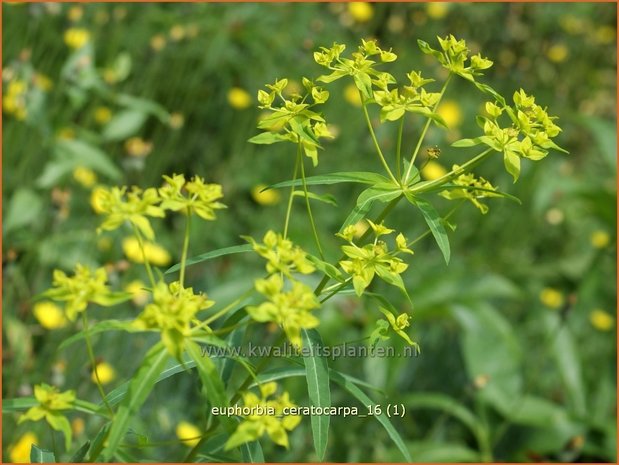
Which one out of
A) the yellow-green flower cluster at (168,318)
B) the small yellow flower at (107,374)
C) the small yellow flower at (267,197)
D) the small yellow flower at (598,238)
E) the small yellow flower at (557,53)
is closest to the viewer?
the yellow-green flower cluster at (168,318)

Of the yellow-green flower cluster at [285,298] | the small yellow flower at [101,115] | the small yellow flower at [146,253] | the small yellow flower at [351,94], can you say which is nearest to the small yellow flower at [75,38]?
the small yellow flower at [101,115]

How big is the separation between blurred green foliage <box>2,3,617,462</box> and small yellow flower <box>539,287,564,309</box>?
1cm

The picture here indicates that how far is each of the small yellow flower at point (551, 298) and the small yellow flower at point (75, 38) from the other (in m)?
1.42

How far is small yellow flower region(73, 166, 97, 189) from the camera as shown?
211 cm

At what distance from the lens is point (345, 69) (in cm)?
83

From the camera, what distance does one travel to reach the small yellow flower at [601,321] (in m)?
2.48

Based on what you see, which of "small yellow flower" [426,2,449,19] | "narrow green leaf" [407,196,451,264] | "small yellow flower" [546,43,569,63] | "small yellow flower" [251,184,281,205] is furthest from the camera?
"small yellow flower" [546,43,569,63]

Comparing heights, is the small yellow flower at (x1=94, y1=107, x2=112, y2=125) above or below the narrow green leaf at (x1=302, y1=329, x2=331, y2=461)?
above

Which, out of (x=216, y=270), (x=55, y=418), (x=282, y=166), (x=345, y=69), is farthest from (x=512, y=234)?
(x=55, y=418)

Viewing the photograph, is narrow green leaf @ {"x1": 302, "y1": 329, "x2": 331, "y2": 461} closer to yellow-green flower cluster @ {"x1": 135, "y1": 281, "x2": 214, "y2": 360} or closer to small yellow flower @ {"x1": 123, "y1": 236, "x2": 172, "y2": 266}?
yellow-green flower cluster @ {"x1": 135, "y1": 281, "x2": 214, "y2": 360}

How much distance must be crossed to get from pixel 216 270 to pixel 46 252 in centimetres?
45

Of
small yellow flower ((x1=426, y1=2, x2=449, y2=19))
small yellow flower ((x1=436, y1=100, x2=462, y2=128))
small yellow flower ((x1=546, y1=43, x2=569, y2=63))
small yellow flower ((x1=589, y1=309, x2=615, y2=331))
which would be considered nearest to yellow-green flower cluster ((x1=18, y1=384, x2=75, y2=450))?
small yellow flower ((x1=589, y1=309, x2=615, y2=331))

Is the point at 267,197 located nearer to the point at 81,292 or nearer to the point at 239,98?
the point at 239,98

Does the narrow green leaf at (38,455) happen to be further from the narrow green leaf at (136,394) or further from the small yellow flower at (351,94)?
the small yellow flower at (351,94)
